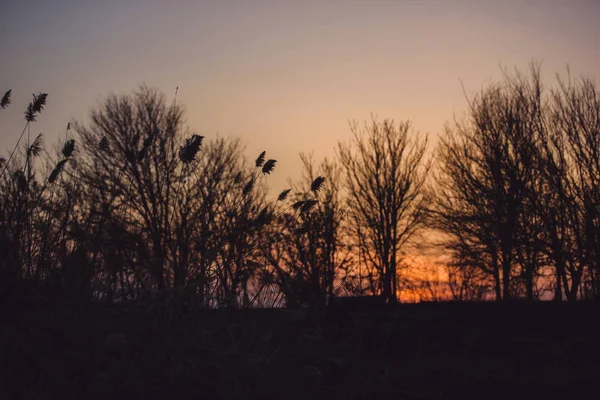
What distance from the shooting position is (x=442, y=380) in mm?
4887

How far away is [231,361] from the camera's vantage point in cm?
378

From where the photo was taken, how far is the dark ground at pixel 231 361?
3.60 m

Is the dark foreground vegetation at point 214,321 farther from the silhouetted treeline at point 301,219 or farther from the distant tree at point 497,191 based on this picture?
the distant tree at point 497,191

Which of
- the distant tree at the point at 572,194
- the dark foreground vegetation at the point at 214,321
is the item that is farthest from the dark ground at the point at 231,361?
the distant tree at the point at 572,194

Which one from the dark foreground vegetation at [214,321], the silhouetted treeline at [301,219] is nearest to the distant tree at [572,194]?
the silhouetted treeline at [301,219]

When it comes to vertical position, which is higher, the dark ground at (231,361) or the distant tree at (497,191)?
the distant tree at (497,191)

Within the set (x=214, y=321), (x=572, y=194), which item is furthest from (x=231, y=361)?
(x=572, y=194)

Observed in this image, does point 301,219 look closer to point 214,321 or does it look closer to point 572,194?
point 214,321

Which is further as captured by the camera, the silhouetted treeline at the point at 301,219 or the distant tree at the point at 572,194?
the distant tree at the point at 572,194

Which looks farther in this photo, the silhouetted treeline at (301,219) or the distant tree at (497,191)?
the distant tree at (497,191)

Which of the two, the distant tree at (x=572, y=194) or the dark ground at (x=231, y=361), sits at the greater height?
the distant tree at (x=572, y=194)

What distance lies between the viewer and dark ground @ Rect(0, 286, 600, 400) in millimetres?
3600

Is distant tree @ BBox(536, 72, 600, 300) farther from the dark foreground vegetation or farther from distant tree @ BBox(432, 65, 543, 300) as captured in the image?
the dark foreground vegetation

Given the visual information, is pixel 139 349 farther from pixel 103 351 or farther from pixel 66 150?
pixel 66 150
